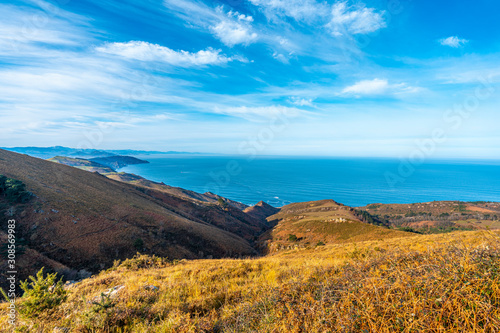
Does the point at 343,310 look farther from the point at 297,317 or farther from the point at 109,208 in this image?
the point at 109,208

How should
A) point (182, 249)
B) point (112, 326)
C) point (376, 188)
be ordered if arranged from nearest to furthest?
point (112, 326), point (182, 249), point (376, 188)

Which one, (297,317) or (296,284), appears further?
(296,284)

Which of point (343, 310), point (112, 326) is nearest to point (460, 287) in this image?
point (343, 310)

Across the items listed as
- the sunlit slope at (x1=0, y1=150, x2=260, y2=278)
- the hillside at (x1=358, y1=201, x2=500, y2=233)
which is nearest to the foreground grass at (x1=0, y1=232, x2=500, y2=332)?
the sunlit slope at (x1=0, y1=150, x2=260, y2=278)

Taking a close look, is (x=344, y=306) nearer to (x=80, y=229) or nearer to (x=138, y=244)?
(x=138, y=244)

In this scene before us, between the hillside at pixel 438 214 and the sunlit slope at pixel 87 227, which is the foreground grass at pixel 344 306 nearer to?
the sunlit slope at pixel 87 227

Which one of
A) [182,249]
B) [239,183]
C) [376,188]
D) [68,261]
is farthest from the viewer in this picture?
[239,183]

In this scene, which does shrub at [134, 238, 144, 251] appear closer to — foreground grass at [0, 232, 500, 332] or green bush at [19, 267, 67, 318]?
foreground grass at [0, 232, 500, 332]
